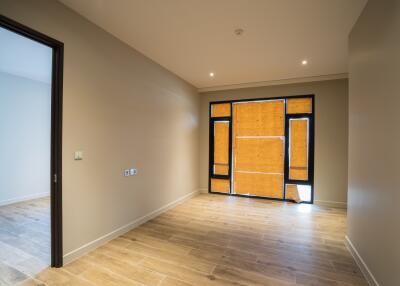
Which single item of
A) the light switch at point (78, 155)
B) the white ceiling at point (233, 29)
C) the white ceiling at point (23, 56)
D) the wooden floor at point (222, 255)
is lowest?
the wooden floor at point (222, 255)

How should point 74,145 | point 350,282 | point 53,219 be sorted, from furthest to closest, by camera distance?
point 74,145 → point 53,219 → point 350,282

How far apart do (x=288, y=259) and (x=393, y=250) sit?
1.14m

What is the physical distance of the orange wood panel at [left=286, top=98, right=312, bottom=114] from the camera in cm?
482

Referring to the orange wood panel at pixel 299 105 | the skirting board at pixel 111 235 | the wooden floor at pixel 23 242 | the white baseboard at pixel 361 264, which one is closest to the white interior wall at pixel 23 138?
the wooden floor at pixel 23 242

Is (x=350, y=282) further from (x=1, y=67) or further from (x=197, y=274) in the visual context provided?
(x=1, y=67)

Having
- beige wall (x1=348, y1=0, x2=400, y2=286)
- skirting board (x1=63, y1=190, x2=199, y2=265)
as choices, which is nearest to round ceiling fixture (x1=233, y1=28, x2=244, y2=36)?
beige wall (x1=348, y1=0, x2=400, y2=286)

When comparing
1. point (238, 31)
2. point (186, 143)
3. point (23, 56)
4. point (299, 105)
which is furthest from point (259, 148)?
point (23, 56)

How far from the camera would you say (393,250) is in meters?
1.60

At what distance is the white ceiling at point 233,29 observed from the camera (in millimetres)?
2275

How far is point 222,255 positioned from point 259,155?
3.22 meters

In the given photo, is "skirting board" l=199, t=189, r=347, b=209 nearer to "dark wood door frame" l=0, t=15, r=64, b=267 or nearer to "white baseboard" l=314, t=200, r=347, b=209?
"white baseboard" l=314, t=200, r=347, b=209

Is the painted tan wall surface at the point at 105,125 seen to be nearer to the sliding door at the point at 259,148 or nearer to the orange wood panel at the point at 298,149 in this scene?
the sliding door at the point at 259,148

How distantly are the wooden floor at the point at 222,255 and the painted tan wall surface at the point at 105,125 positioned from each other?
0.39 meters

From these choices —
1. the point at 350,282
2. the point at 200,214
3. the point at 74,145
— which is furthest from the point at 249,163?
the point at 74,145
